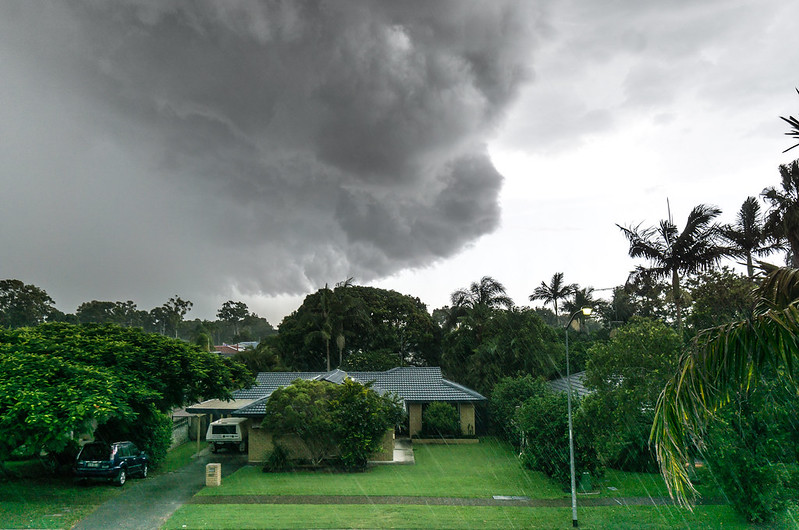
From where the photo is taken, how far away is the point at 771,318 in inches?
200

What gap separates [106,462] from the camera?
1873 centimetres

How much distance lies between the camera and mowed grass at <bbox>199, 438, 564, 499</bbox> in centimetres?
1841

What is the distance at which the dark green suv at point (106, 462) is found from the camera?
18.5m

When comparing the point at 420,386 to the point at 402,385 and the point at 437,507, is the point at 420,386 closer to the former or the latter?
the point at 402,385

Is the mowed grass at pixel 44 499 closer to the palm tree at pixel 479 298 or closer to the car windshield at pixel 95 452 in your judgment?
the car windshield at pixel 95 452

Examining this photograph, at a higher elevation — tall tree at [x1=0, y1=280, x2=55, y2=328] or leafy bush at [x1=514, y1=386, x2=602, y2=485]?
tall tree at [x1=0, y1=280, x2=55, y2=328]

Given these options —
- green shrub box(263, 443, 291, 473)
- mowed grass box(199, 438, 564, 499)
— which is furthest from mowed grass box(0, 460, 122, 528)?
green shrub box(263, 443, 291, 473)

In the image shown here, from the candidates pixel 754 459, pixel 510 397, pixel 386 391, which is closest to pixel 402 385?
pixel 510 397

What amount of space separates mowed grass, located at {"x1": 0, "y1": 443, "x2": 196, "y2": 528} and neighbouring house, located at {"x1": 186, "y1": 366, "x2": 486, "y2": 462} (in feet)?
21.2

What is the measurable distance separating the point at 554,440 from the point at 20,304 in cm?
7420

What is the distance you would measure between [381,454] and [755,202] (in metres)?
22.5

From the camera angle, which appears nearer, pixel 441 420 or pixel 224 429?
pixel 224 429

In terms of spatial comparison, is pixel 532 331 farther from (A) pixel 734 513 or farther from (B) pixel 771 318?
(B) pixel 771 318

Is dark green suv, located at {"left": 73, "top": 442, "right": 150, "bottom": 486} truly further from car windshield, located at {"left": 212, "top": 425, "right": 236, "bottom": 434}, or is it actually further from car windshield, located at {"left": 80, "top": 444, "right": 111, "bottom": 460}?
car windshield, located at {"left": 212, "top": 425, "right": 236, "bottom": 434}
